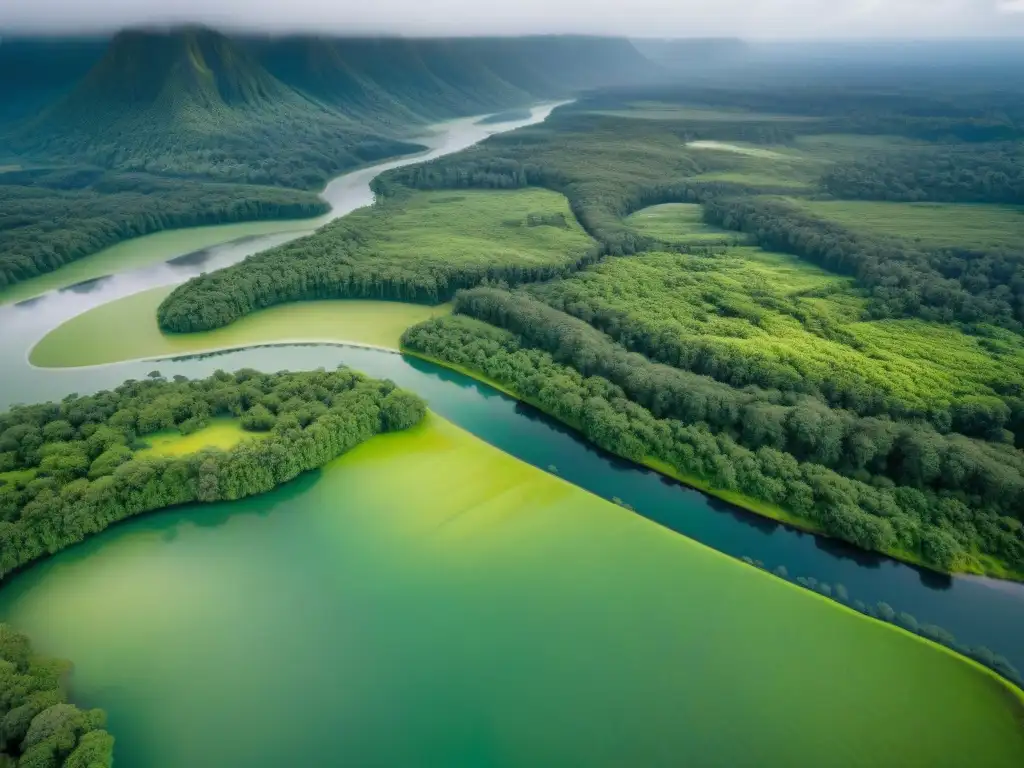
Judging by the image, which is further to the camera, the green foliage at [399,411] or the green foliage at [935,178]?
the green foliage at [935,178]

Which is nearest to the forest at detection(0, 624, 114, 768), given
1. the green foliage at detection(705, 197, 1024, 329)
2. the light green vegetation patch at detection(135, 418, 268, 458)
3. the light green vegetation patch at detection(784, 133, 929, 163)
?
the light green vegetation patch at detection(135, 418, 268, 458)

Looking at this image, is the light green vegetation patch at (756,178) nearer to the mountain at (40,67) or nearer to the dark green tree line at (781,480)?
the dark green tree line at (781,480)

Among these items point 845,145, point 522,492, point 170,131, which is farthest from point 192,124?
point 845,145

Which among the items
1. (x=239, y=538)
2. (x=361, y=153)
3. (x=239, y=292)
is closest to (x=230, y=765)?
(x=239, y=538)

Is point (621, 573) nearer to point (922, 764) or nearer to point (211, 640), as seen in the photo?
point (922, 764)

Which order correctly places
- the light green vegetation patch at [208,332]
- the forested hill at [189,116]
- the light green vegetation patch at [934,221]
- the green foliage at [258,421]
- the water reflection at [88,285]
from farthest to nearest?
the forested hill at [189,116] < the light green vegetation patch at [934,221] < the water reflection at [88,285] < the light green vegetation patch at [208,332] < the green foliage at [258,421]

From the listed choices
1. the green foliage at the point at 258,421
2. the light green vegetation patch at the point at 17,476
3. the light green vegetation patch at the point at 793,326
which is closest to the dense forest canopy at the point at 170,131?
the light green vegetation patch at the point at 17,476
